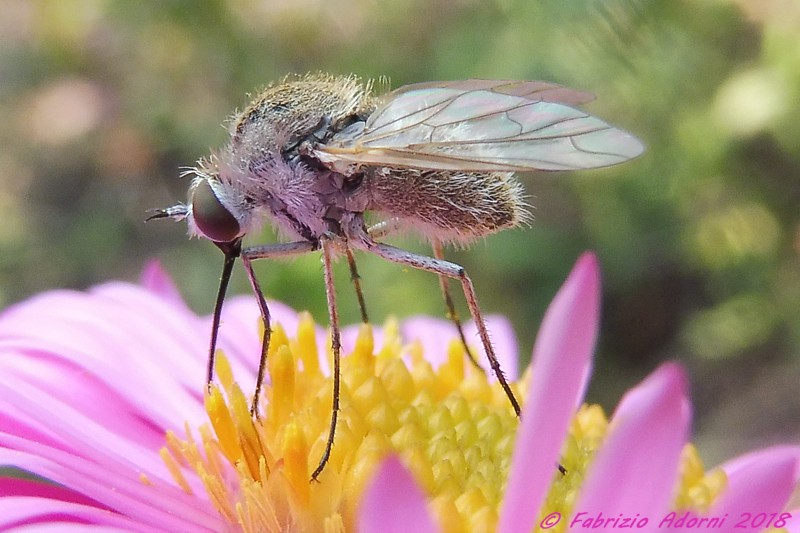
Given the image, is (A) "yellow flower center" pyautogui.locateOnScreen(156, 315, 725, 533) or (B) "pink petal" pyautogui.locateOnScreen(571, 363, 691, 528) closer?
(B) "pink petal" pyautogui.locateOnScreen(571, 363, 691, 528)

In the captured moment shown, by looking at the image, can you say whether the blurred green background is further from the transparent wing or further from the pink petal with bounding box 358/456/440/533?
the pink petal with bounding box 358/456/440/533

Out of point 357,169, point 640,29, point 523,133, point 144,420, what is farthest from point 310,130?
point 640,29

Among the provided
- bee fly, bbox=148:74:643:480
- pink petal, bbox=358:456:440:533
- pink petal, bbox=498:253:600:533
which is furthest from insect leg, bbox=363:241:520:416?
pink petal, bbox=358:456:440:533

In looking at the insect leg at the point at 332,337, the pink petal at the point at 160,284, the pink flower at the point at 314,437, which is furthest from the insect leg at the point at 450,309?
the pink petal at the point at 160,284

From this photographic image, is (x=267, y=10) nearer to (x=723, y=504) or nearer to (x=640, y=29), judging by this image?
(x=640, y=29)

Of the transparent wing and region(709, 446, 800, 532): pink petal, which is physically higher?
the transparent wing
